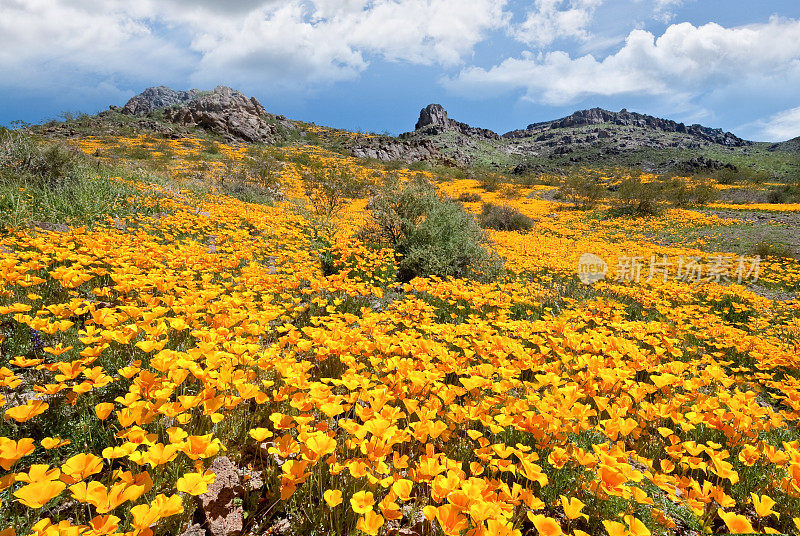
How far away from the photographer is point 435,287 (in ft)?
21.0

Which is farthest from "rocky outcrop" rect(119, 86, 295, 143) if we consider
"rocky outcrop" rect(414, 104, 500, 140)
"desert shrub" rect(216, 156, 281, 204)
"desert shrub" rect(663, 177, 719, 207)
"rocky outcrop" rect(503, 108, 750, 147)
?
"rocky outcrop" rect(503, 108, 750, 147)

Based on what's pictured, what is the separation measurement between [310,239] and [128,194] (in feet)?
16.8

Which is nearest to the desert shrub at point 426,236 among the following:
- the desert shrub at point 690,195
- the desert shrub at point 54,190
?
the desert shrub at point 54,190

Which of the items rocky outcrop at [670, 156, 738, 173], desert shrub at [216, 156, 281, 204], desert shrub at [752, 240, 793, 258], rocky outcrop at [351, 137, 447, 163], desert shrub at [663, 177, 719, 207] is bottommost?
desert shrub at [752, 240, 793, 258]

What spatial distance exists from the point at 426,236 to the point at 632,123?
622 ft

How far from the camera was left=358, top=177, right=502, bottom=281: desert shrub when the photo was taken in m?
8.31

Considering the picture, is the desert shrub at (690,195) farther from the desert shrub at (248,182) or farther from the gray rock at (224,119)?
the gray rock at (224,119)

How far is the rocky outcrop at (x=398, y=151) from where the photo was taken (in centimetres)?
5299

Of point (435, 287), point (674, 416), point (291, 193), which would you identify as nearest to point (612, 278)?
point (435, 287)
